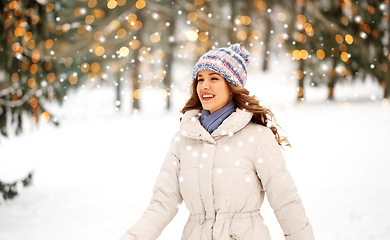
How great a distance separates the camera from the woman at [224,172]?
195 centimetres

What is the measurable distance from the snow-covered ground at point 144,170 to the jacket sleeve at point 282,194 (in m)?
0.92

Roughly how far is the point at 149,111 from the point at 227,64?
14360 millimetres

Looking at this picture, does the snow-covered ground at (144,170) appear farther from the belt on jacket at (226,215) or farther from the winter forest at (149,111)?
the belt on jacket at (226,215)

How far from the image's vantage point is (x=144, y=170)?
8055 mm

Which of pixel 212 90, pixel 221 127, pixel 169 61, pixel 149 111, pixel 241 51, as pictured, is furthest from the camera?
pixel 149 111

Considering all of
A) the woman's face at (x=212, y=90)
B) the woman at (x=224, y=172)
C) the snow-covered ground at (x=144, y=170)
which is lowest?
the snow-covered ground at (x=144, y=170)

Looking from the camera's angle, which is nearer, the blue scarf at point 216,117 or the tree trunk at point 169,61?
the blue scarf at point 216,117

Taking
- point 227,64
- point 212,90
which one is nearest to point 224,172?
point 212,90

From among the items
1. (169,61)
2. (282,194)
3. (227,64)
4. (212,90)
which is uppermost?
(169,61)

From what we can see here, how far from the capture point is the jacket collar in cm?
205

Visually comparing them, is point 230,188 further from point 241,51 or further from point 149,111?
point 149,111

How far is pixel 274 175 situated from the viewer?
196 cm

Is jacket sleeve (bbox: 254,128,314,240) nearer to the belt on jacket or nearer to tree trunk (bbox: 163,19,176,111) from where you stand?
the belt on jacket

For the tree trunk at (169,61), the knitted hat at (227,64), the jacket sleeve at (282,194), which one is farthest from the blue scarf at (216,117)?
the tree trunk at (169,61)
